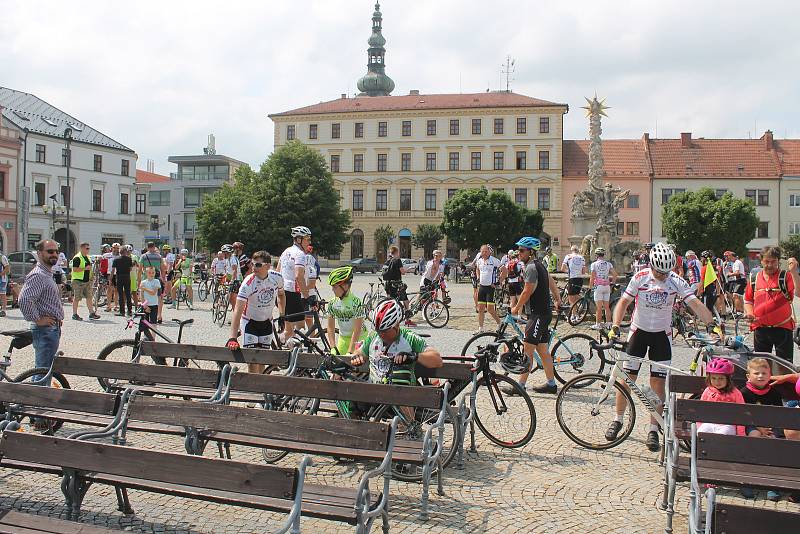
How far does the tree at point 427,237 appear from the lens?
67.0 metres

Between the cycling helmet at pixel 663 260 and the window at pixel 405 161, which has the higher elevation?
the window at pixel 405 161

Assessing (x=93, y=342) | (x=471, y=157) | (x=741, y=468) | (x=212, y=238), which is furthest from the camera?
(x=471, y=157)

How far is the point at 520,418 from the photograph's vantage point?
6805 millimetres

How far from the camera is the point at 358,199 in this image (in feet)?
245

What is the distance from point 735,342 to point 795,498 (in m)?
1.87

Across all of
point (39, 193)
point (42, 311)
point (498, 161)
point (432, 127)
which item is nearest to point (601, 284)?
point (42, 311)

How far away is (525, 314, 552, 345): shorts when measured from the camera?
8859 mm

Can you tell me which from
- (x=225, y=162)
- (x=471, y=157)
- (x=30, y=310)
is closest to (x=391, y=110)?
(x=471, y=157)

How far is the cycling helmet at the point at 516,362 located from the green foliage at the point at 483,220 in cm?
4938

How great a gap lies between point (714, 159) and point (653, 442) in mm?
68712

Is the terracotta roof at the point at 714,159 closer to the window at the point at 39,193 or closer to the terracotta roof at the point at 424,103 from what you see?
the terracotta roof at the point at 424,103

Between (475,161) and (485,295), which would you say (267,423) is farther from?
(475,161)

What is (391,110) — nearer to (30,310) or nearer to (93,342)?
(93,342)

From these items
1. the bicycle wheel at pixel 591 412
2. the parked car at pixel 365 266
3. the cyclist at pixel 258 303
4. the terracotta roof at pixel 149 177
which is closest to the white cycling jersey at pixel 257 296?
the cyclist at pixel 258 303
